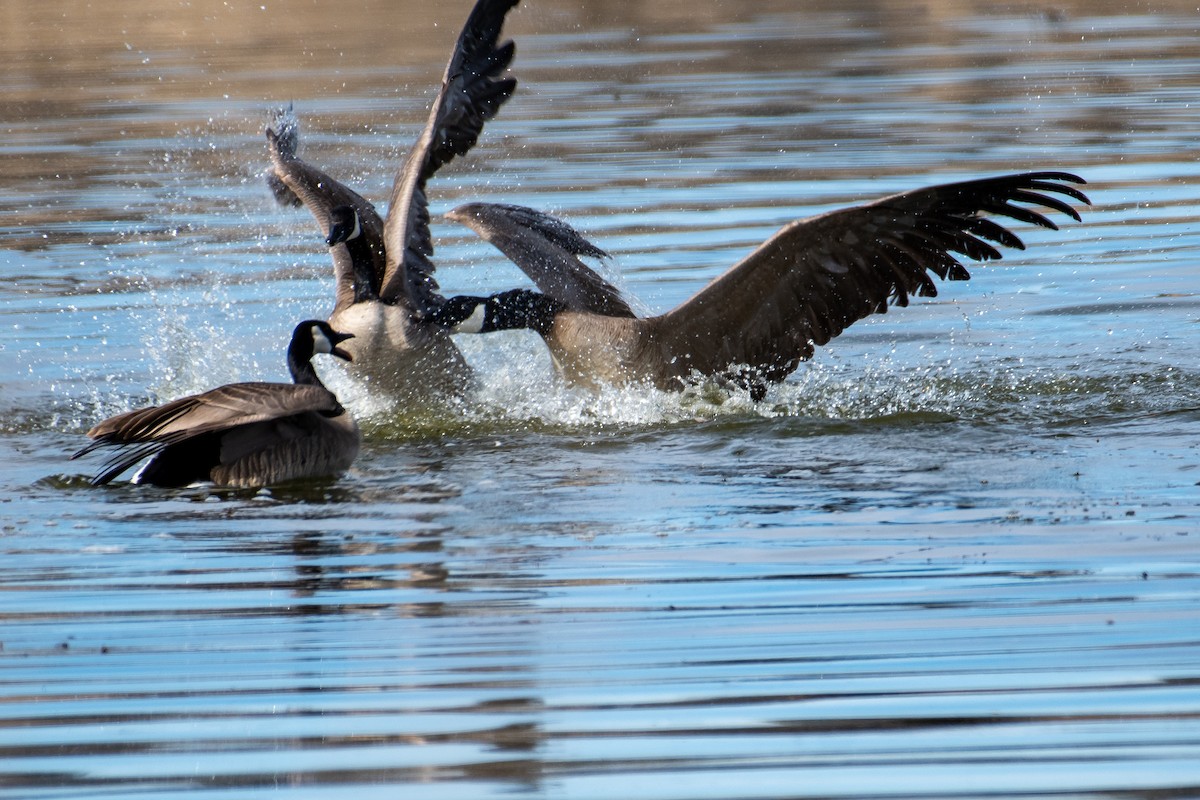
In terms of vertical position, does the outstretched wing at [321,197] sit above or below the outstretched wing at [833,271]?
above

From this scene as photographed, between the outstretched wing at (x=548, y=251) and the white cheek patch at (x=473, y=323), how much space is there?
41 centimetres

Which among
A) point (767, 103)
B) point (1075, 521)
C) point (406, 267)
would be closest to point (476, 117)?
point (406, 267)

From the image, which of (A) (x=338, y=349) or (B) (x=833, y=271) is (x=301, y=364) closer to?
(A) (x=338, y=349)

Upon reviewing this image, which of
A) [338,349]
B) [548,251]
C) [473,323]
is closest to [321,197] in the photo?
[548,251]

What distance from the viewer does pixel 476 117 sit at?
10688mm

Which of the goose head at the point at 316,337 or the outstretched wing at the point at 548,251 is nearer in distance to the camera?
the goose head at the point at 316,337

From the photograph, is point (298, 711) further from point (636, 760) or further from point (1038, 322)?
point (1038, 322)

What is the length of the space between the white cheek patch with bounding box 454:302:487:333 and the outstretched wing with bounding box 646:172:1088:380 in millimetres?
1085

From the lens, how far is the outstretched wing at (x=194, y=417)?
303 inches

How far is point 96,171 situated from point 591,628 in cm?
1265

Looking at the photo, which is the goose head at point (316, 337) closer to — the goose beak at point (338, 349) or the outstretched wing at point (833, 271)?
the goose beak at point (338, 349)

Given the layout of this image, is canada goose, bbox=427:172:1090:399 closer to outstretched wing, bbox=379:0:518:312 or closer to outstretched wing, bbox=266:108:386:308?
outstretched wing, bbox=379:0:518:312

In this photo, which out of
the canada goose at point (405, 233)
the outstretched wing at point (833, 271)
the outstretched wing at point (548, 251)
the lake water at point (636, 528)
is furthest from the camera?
the outstretched wing at point (548, 251)

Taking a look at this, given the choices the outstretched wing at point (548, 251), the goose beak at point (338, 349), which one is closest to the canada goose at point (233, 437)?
the goose beak at point (338, 349)
